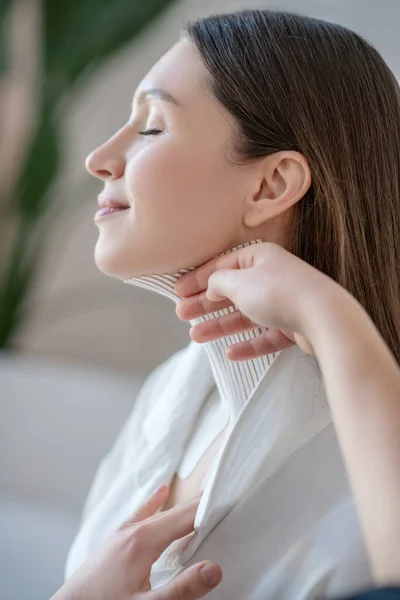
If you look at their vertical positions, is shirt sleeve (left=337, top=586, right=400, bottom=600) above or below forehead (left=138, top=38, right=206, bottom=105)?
below

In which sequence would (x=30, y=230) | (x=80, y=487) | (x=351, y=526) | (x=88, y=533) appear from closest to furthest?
(x=351, y=526) < (x=88, y=533) < (x=80, y=487) < (x=30, y=230)

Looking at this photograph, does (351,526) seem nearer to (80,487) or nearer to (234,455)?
(234,455)

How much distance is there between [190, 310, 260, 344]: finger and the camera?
676 mm

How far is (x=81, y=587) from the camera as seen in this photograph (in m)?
0.64

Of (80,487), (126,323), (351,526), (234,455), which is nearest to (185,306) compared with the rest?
(234,455)

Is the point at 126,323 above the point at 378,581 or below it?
above

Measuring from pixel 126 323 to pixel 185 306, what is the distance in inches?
38.7

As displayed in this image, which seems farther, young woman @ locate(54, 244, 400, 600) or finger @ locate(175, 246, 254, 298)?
finger @ locate(175, 246, 254, 298)

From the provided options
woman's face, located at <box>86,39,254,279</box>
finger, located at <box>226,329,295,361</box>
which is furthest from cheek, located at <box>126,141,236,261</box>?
finger, located at <box>226,329,295,361</box>

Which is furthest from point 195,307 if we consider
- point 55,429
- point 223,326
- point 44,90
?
point 44,90

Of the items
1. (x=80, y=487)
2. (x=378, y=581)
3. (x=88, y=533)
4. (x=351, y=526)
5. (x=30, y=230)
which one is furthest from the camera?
(x=30, y=230)

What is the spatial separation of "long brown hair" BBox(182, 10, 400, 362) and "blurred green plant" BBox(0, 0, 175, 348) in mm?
821

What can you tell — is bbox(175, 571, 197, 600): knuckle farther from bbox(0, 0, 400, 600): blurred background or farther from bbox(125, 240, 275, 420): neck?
bbox(0, 0, 400, 600): blurred background

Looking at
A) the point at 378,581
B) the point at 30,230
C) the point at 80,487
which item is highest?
the point at 30,230
